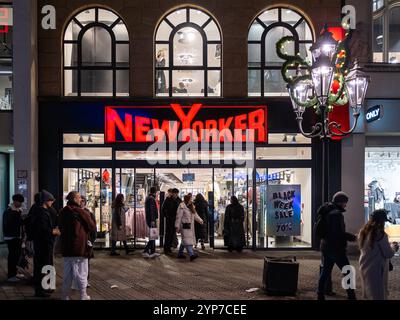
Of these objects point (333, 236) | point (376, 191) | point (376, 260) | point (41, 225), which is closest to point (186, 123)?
point (376, 191)

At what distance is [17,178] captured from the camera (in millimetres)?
16047

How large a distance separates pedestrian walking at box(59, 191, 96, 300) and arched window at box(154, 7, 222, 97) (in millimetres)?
8294

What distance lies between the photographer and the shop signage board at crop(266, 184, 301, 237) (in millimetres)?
16625

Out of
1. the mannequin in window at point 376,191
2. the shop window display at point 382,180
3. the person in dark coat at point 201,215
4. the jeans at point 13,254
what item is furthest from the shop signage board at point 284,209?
the jeans at point 13,254

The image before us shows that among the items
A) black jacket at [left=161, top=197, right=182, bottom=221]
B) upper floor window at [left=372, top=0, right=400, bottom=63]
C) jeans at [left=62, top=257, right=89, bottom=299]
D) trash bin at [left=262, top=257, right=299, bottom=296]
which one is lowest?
trash bin at [left=262, top=257, right=299, bottom=296]

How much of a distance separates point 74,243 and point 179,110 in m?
8.12

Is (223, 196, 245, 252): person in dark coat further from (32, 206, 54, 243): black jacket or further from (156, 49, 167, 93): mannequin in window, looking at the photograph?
(32, 206, 54, 243): black jacket

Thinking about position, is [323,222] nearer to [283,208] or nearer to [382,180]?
[283,208]

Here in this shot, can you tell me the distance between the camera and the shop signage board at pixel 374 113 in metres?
15.3

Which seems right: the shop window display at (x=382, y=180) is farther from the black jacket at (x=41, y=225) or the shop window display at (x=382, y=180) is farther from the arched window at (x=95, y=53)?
the black jacket at (x=41, y=225)

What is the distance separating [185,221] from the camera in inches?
587

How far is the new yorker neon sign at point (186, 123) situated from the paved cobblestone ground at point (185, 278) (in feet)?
11.1

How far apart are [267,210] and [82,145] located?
5.83 meters

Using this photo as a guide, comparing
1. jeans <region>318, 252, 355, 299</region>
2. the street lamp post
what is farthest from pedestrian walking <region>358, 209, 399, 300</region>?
the street lamp post
